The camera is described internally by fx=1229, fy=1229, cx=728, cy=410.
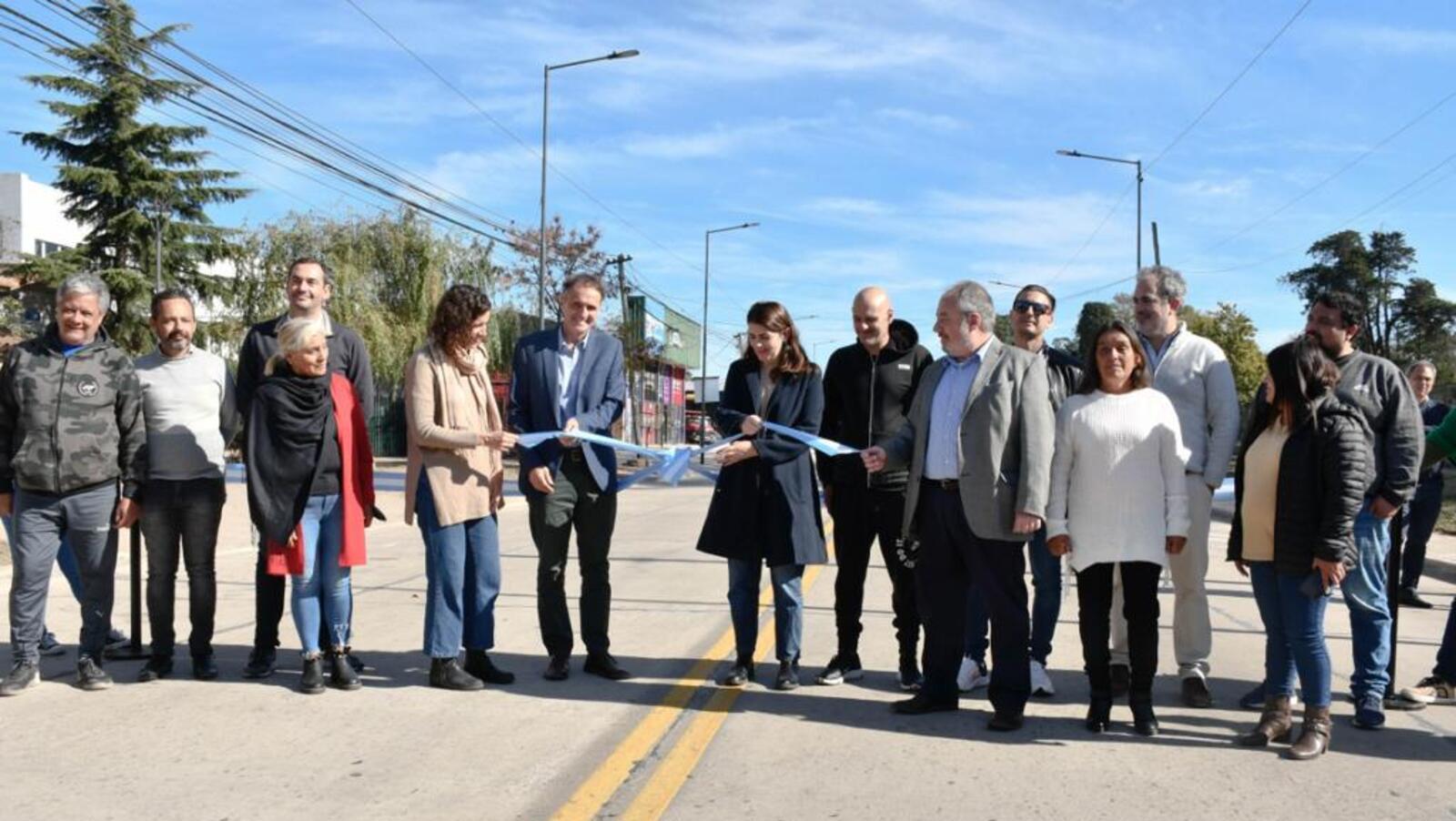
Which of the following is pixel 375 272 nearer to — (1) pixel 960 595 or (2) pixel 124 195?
(2) pixel 124 195

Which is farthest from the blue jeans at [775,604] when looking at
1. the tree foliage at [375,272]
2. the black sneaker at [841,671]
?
the tree foliage at [375,272]

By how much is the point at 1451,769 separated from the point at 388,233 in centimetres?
4004

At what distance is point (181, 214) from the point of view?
152ft

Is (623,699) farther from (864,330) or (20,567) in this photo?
(20,567)

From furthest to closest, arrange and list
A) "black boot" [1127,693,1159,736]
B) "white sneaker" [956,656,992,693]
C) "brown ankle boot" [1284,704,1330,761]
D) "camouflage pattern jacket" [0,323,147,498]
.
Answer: "white sneaker" [956,656,992,693]
"camouflage pattern jacket" [0,323,147,498]
"black boot" [1127,693,1159,736]
"brown ankle boot" [1284,704,1330,761]

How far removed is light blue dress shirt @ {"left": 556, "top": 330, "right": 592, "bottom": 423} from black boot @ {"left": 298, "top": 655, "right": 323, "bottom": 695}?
1.80 metres

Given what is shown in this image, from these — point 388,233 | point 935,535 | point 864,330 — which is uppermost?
point 388,233

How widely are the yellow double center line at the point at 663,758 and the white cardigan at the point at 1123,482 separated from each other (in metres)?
1.86

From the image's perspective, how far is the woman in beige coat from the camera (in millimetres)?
6387

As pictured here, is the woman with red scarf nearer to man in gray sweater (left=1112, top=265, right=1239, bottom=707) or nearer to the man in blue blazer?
the man in blue blazer

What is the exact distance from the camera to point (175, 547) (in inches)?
261

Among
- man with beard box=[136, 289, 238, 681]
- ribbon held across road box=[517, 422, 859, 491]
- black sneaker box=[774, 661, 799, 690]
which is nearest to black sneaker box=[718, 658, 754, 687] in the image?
black sneaker box=[774, 661, 799, 690]

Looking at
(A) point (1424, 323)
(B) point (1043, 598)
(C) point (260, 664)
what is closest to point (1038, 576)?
(B) point (1043, 598)

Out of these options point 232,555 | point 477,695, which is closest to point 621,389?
point 477,695
